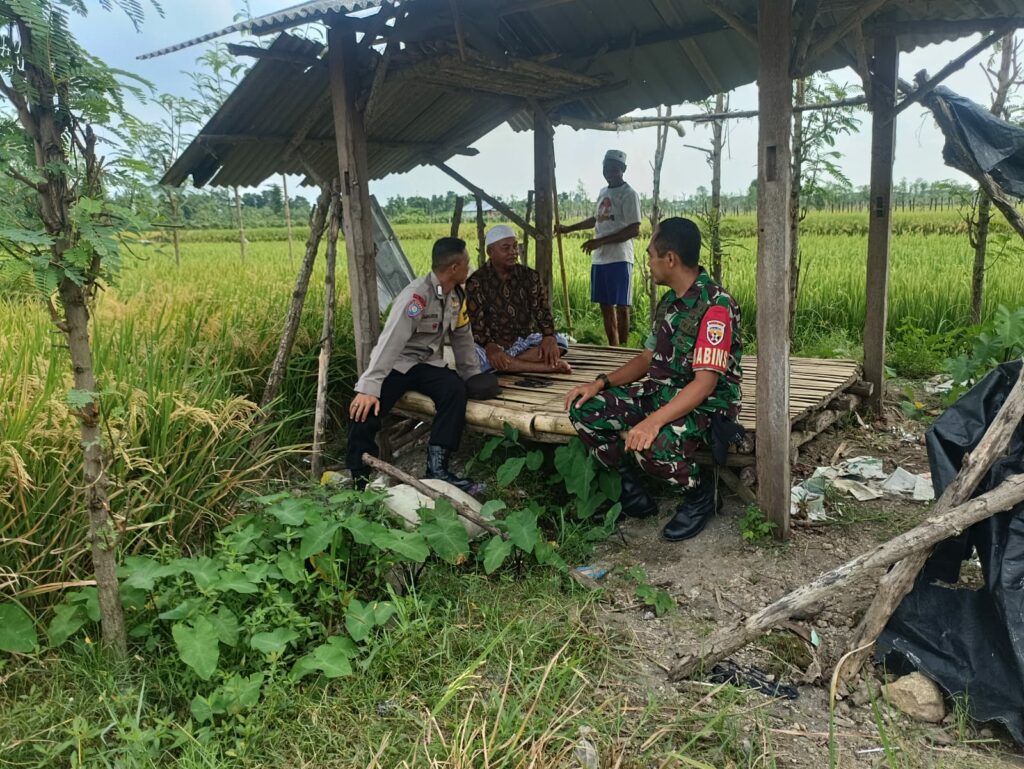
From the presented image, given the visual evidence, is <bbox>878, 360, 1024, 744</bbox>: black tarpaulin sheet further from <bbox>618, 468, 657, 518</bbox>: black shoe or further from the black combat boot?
the black combat boot

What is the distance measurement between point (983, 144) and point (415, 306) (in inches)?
113

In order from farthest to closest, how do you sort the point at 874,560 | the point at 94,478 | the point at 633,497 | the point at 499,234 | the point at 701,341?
the point at 499,234, the point at 633,497, the point at 701,341, the point at 874,560, the point at 94,478

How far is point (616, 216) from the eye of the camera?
6.13 metres

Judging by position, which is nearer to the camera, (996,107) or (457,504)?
(457,504)

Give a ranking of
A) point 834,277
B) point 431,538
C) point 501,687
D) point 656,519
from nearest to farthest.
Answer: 1. point 501,687
2. point 431,538
3. point 656,519
4. point 834,277

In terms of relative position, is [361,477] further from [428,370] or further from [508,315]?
[508,315]

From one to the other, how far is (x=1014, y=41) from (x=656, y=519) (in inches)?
199

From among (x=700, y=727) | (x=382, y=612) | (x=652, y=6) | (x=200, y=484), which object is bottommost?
(x=700, y=727)

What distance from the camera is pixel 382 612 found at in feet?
8.63

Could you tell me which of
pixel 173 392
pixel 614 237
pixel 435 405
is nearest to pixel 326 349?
pixel 435 405

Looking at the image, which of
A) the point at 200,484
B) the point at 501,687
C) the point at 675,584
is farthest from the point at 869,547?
the point at 200,484

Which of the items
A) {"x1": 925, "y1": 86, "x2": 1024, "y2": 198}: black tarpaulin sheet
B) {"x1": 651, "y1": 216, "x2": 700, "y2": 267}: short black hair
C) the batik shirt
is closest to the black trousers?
the batik shirt

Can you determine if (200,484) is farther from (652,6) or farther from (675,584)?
(652,6)

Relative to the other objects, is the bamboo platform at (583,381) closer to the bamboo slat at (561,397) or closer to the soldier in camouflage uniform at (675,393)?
the bamboo slat at (561,397)
